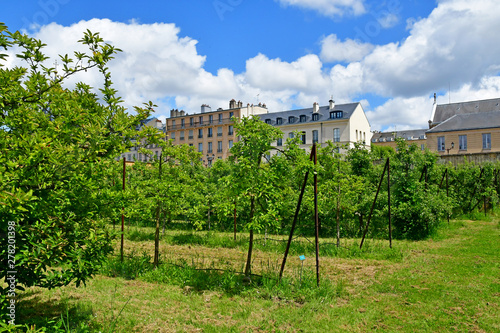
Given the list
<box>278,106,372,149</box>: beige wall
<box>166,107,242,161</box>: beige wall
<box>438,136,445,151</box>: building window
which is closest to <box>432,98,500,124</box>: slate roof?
<box>438,136,445,151</box>: building window

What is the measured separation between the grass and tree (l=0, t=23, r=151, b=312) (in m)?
1.32

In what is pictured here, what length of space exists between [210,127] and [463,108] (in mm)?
45432

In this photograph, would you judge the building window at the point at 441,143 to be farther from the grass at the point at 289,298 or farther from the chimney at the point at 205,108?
the grass at the point at 289,298

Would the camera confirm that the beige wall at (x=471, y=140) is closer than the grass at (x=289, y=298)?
No

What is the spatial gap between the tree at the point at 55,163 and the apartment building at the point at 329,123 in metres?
46.0

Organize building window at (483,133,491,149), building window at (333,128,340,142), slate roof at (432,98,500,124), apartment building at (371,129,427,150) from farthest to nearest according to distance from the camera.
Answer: apartment building at (371,129,427,150) → slate roof at (432,98,500,124) → building window at (333,128,340,142) → building window at (483,133,491,149)

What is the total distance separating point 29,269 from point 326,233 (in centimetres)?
1464

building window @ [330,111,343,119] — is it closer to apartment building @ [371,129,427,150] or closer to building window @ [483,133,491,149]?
building window @ [483,133,491,149]

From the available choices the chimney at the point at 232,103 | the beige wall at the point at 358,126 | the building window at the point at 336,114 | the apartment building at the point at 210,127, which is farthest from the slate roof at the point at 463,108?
the chimney at the point at 232,103

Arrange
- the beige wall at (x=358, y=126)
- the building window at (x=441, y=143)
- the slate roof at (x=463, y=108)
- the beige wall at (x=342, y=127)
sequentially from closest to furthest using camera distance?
the building window at (x=441, y=143), the beige wall at (x=342, y=127), the beige wall at (x=358, y=126), the slate roof at (x=463, y=108)

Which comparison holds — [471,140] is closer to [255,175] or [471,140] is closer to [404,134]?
[404,134]

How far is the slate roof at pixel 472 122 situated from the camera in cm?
4603

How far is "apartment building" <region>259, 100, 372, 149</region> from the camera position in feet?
170

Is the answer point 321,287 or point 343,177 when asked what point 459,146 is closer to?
point 343,177
